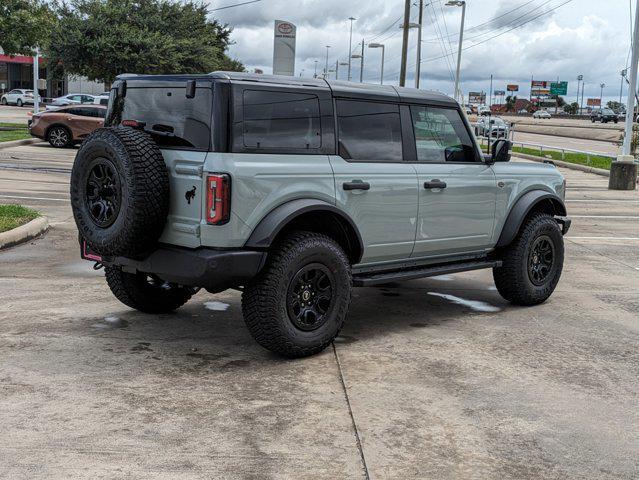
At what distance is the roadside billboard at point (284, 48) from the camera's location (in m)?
22.0

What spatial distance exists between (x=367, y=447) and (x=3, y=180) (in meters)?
13.7

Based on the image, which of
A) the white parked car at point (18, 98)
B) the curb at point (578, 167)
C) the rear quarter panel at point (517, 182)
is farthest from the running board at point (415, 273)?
the white parked car at point (18, 98)

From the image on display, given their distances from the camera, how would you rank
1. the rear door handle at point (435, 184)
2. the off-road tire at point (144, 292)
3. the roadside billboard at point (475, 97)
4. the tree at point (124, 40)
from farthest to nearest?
1. the roadside billboard at point (475, 97)
2. the tree at point (124, 40)
3. the off-road tire at point (144, 292)
4. the rear door handle at point (435, 184)

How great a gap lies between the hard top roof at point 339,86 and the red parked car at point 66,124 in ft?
65.2

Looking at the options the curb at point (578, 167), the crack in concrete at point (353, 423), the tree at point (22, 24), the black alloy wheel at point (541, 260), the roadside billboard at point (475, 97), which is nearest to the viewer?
the crack in concrete at point (353, 423)

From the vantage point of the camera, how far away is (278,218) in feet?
17.6

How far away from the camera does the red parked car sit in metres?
25.0

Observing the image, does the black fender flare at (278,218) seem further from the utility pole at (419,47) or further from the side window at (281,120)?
the utility pole at (419,47)

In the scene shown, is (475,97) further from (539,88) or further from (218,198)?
(218,198)

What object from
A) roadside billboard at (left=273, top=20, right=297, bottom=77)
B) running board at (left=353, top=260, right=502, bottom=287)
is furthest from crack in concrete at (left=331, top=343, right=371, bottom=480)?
roadside billboard at (left=273, top=20, right=297, bottom=77)

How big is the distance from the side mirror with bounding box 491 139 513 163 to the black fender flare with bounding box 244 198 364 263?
212 cm

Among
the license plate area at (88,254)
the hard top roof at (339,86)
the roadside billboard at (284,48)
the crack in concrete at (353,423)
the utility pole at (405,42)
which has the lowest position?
the crack in concrete at (353,423)

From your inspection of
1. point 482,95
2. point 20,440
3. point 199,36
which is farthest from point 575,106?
point 20,440

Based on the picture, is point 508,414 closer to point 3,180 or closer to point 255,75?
point 255,75
